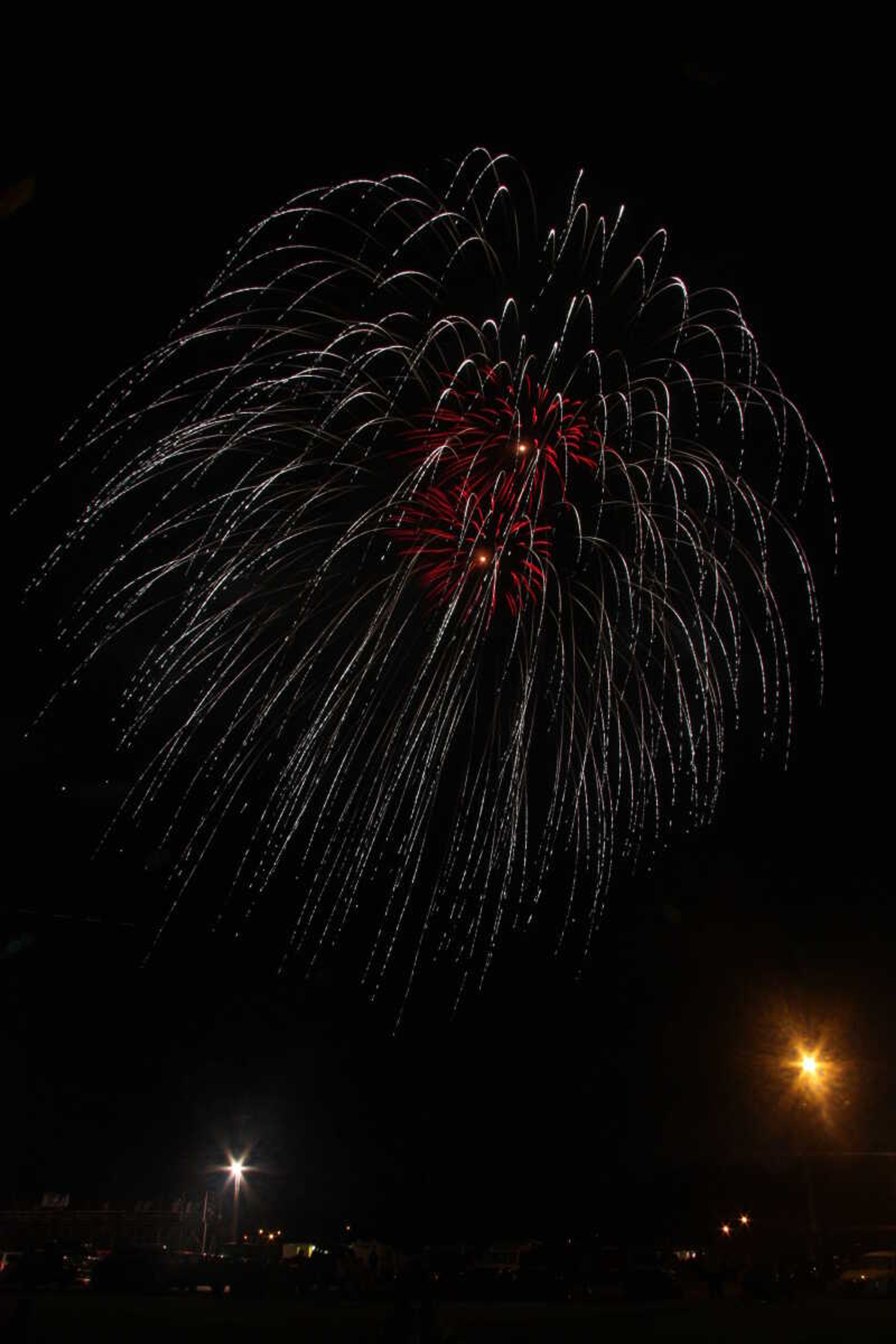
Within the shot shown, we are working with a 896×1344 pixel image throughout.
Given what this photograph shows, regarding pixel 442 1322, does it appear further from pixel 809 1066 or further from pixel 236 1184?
pixel 236 1184

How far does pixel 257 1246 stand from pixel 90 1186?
24.7 ft

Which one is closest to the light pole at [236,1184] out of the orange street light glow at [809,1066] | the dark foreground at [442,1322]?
the dark foreground at [442,1322]

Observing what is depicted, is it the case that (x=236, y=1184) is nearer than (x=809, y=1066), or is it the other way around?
(x=809, y=1066)

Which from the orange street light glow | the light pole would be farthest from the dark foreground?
the light pole

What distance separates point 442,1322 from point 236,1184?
142 ft

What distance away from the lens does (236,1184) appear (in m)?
54.6

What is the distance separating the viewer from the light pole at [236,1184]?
50594 millimetres

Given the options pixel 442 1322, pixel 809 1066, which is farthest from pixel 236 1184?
pixel 442 1322

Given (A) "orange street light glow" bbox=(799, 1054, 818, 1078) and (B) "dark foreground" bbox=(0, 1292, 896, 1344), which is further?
(A) "orange street light glow" bbox=(799, 1054, 818, 1078)

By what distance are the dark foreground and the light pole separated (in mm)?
32451

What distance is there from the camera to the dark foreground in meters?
13.5

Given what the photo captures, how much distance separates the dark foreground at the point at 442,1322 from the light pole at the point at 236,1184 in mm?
32451

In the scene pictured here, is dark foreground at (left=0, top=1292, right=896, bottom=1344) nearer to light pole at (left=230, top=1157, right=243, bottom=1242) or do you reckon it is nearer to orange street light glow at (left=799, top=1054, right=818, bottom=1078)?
orange street light glow at (left=799, top=1054, right=818, bottom=1078)

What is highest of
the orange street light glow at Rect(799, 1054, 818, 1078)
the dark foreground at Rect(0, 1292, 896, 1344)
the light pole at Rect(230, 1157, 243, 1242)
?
the light pole at Rect(230, 1157, 243, 1242)
